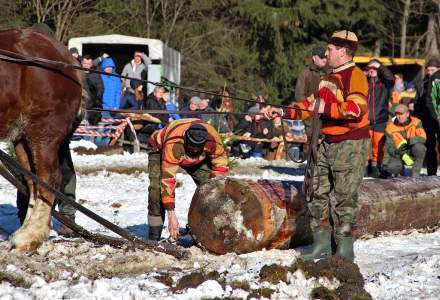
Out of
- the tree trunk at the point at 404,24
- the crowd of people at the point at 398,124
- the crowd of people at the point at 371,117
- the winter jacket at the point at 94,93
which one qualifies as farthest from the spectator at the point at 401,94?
the tree trunk at the point at 404,24

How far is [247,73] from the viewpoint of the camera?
27281 millimetres

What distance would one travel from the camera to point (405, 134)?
13.9m

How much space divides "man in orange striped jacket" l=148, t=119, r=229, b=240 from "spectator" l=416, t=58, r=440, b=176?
5562 mm

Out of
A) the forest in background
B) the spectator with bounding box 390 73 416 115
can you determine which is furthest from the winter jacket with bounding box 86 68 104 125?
the forest in background

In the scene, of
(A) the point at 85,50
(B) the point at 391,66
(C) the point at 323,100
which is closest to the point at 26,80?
(C) the point at 323,100

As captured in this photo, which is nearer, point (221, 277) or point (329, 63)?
point (221, 277)

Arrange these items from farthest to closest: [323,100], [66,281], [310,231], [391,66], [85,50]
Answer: [391,66], [85,50], [310,231], [323,100], [66,281]

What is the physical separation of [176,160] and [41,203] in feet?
4.08

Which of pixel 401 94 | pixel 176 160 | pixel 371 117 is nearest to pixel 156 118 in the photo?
pixel 371 117

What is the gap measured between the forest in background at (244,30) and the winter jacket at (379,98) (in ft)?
38.3

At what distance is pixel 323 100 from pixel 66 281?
2351mm

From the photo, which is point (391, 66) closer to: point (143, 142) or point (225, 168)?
point (143, 142)

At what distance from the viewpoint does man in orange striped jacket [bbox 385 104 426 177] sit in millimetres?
13797

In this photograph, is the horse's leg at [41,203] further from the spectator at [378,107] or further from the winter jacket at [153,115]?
the winter jacket at [153,115]
